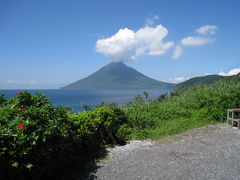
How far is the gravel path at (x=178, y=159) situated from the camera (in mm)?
4484

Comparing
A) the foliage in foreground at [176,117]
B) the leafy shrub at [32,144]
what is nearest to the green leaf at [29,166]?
the leafy shrub at [32,144]

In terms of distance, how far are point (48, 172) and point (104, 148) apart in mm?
2687

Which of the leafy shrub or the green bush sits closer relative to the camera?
the leafy shrub

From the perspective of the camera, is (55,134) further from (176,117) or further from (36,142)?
(176,117)

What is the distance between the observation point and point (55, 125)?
13.1 feet

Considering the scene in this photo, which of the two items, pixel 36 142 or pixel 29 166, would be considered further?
pixel 36 142

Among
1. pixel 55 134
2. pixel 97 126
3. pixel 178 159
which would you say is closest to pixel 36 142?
pixel 55 134

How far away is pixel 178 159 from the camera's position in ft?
17.4

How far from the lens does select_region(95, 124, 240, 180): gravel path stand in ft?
14.7

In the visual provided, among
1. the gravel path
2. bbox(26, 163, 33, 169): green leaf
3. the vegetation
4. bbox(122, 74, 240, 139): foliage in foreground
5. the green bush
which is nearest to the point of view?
bbox(26, 163, 33, 169): green leaf

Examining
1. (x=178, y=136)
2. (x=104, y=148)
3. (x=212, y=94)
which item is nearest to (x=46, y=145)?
(x=104, y=148)

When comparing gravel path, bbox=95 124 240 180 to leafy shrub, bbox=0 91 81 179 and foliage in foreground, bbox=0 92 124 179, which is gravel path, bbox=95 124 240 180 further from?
leafy shrub, bbox=0 91 81 179

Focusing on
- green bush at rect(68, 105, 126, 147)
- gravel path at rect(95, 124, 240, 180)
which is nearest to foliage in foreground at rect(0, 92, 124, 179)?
green bush at rect(68, 105, 126, 147)

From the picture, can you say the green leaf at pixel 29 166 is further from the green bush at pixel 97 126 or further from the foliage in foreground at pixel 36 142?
the green bush at pixel 97 126
